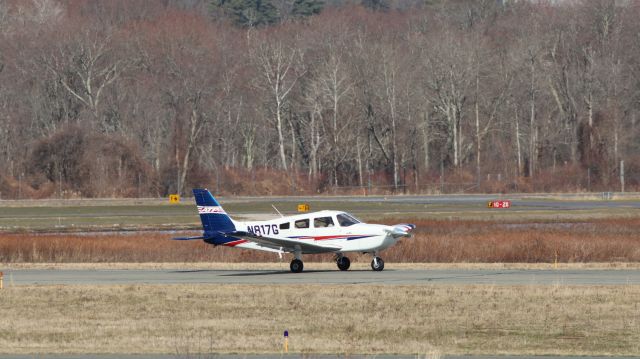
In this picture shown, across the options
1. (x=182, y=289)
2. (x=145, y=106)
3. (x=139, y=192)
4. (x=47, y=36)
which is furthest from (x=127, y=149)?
(x=182, y=289)

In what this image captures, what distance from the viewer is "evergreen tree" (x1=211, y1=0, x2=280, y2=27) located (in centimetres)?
15262

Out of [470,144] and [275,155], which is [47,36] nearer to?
[275,155]

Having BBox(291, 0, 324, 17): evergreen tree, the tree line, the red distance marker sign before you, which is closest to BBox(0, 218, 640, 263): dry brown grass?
the red distance marker sign

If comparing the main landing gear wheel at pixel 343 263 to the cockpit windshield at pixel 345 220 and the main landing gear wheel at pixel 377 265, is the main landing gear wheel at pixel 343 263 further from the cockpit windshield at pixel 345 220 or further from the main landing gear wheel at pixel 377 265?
the cockpit windshield at pixel 345 220

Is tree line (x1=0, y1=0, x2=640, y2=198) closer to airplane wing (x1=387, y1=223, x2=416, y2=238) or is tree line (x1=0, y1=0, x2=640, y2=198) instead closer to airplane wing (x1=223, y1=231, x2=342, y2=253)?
airplane wing (x1=223, y1=231, x2=342, y2=253)

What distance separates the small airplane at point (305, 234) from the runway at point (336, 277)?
2.51 ft

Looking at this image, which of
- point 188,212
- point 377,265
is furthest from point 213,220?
point 188,212

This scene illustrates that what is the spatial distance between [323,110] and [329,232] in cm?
6642

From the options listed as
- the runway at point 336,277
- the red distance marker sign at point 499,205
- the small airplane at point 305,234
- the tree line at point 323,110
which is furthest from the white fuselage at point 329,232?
the tree line at point 323,110

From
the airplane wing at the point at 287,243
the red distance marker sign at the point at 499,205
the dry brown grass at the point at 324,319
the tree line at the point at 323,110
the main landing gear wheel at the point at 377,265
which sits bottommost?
the dry brown grass at the point at 324,319

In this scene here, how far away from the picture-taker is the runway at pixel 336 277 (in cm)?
3186

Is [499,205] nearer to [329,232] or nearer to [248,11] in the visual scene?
[329,232]

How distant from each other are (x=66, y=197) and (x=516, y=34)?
52241mm

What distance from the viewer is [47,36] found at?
11244cm
